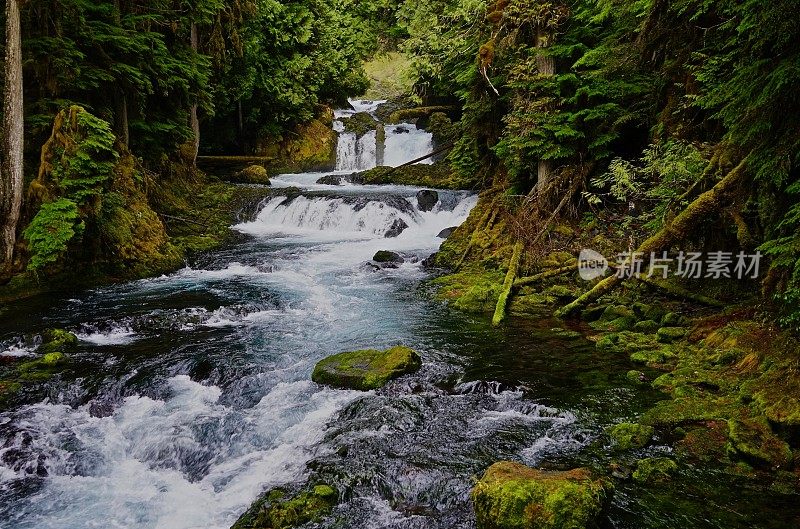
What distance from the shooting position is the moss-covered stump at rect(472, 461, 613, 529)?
4.09 m

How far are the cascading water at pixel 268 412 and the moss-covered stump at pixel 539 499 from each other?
1.58ft

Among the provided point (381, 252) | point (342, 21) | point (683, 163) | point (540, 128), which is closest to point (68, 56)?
point (381, 252)

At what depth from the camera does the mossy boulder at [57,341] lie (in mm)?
8812

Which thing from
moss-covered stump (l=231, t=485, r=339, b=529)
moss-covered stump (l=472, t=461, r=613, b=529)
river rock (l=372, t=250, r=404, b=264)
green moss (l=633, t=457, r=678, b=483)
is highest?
river rock (l=372, t=250, r=404, b=264)

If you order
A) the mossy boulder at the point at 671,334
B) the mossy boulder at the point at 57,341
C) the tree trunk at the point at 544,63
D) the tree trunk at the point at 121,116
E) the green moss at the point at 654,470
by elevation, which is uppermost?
the tree trunk at the point at 544,63

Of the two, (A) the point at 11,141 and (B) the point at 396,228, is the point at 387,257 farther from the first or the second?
(A) the point at 11,141

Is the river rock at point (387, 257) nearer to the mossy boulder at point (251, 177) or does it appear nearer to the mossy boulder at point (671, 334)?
the mossy boulder at point (671, 334)

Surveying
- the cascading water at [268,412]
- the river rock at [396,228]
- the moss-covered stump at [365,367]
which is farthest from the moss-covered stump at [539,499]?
the river rock at [396,228]

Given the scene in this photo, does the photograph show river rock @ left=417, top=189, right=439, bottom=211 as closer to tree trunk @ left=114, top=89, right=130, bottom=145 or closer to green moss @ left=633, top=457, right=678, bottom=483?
tree trunk @ left=114, top=89, right=130, bottom=145

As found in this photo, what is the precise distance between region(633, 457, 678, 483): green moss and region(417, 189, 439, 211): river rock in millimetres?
15707

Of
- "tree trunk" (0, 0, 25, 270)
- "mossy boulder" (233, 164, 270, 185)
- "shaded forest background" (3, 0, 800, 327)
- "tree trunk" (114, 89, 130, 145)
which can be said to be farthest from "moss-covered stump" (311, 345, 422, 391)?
"mossy boulder" (233, 164, 270, 185)

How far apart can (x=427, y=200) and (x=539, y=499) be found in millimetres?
16876

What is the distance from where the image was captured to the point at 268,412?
23.1 feet

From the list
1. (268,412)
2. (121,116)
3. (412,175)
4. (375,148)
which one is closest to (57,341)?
(268,412)
